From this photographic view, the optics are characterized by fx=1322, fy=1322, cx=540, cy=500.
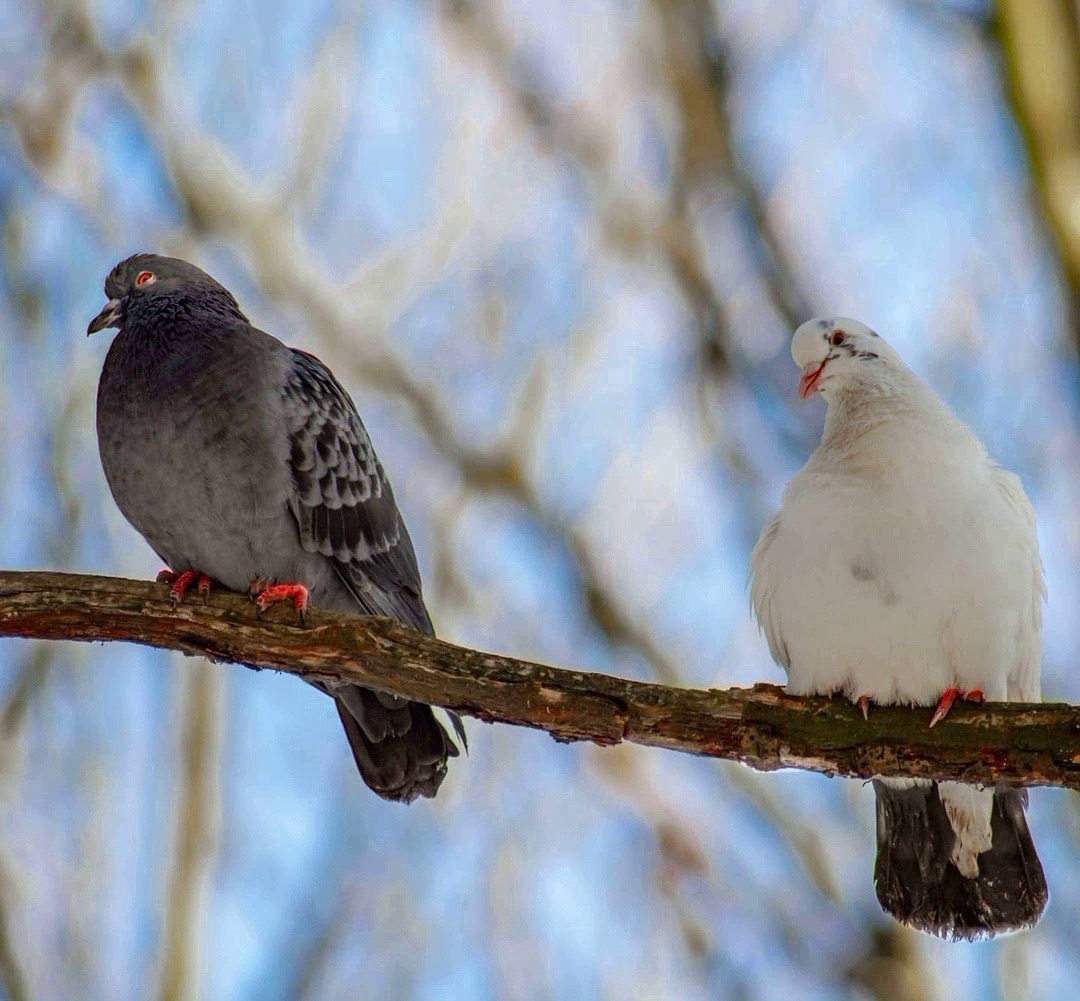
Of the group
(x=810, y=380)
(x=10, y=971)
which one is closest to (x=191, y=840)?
(x=10, y=971)

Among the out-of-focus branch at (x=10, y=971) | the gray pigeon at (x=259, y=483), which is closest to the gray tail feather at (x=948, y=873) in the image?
the gray pigeon at (x=259, y=483)

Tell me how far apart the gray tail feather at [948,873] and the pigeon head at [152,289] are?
13.3ft

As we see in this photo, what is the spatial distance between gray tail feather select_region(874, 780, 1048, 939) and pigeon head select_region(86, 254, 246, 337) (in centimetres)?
405

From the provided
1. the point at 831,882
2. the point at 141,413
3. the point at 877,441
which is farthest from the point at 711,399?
the point at 141,413

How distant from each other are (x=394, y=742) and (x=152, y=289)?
260 centimetres

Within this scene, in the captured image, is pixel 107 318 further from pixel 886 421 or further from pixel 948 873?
pixel 948 873

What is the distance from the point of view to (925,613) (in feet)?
17.4

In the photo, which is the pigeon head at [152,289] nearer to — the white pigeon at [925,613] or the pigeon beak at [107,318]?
the pigeon beak at [107,318]

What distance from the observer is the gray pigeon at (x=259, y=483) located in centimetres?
584

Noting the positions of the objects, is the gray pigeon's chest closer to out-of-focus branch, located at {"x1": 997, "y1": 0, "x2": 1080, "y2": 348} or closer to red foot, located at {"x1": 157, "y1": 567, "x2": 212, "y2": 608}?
red foot, located at {"x1": 157, "y1": 567, "x2": 212, "y2": 608}

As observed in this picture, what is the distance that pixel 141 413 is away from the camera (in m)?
5.94

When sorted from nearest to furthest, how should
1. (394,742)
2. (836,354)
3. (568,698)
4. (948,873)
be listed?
(568,698), (948,873), (394,742), (836,354)

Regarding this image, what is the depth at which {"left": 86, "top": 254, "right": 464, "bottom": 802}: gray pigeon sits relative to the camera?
584 cm

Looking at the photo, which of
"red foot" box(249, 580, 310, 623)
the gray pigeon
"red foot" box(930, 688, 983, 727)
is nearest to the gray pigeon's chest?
the gray pigeon
